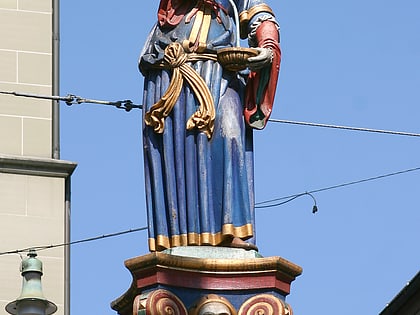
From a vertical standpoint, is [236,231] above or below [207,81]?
below

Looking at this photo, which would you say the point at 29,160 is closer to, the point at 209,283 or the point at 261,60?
the point at 261,60

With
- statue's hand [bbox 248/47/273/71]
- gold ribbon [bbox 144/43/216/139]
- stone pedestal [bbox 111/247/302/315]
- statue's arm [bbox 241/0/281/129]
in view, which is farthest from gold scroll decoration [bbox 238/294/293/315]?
statue's hand [bbox 248/47/273/71]

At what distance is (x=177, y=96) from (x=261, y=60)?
0.53 m

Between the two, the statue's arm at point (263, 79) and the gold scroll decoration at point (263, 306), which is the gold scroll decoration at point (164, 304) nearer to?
the gold scroll decoration at point (263, 306)

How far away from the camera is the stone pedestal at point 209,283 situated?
13.6 meters

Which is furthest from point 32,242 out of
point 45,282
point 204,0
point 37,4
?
point 204,0

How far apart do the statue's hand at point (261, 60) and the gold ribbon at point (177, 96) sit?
0.30 meters

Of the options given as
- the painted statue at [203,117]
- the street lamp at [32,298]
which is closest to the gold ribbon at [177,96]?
the painted statue at [203,117]

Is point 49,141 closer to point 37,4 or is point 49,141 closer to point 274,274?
point 37,4

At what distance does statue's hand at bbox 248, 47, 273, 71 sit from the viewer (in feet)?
46.8

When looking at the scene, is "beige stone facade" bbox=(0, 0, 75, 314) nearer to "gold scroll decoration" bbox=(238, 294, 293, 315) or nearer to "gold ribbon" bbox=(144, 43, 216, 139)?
"gold ribbon" bbox=(144, 43, 216, 139)

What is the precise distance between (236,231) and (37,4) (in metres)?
5.99

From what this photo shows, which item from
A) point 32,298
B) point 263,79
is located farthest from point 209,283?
point 32,298

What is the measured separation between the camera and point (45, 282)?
727 inches
